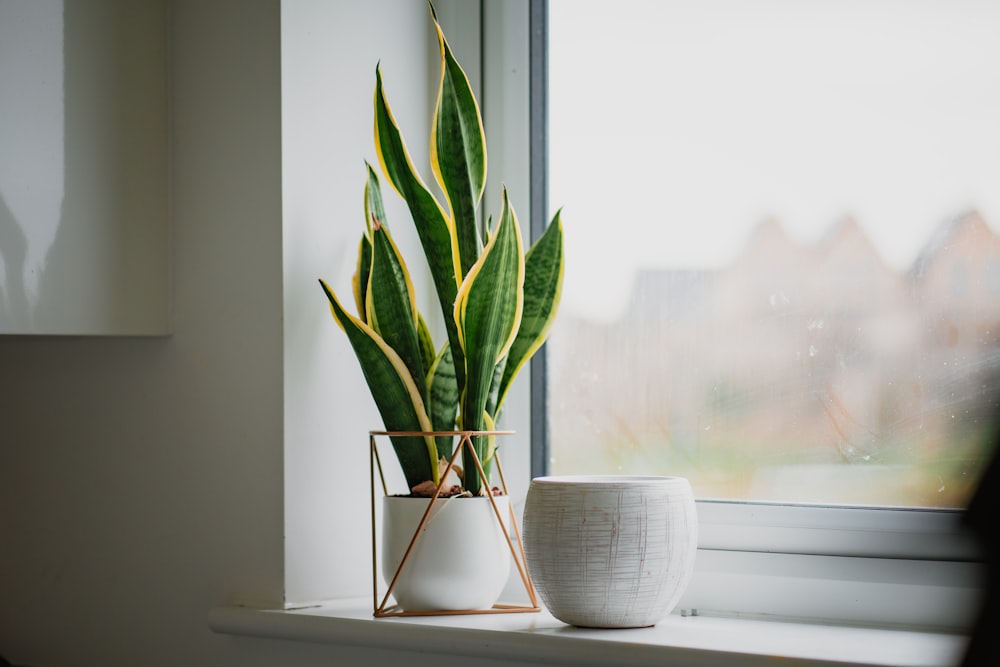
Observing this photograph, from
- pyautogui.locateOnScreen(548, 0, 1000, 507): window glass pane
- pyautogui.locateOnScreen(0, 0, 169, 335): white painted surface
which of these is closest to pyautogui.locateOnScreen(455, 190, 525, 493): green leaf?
pyautogui.locateOnScreen(548, 0, 1000, 507): window glass pane

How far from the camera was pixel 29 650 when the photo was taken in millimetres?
1254

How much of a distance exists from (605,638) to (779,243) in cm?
46

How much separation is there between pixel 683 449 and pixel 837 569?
206mm

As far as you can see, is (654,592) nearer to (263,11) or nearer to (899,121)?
(899,121)

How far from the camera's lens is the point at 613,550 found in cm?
93

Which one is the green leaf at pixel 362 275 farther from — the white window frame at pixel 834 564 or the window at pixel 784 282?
the white window frame at pixel 834 564

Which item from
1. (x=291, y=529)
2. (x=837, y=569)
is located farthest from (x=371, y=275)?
(x=837, y=569)

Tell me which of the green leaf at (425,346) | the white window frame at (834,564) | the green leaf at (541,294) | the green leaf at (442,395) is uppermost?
the green leaf at (541,294)

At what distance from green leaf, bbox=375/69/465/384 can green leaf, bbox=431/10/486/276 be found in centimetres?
1

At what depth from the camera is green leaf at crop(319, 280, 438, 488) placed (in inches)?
41.2

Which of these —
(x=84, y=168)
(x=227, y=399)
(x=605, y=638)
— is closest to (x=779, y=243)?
(x=605, y=638)

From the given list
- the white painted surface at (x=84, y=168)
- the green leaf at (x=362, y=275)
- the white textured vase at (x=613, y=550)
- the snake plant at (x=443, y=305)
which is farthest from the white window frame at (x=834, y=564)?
the white painted surface at (x=84, y=168)

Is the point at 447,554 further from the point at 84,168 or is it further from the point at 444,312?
the point at 84,168

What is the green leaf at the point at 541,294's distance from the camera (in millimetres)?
1090
